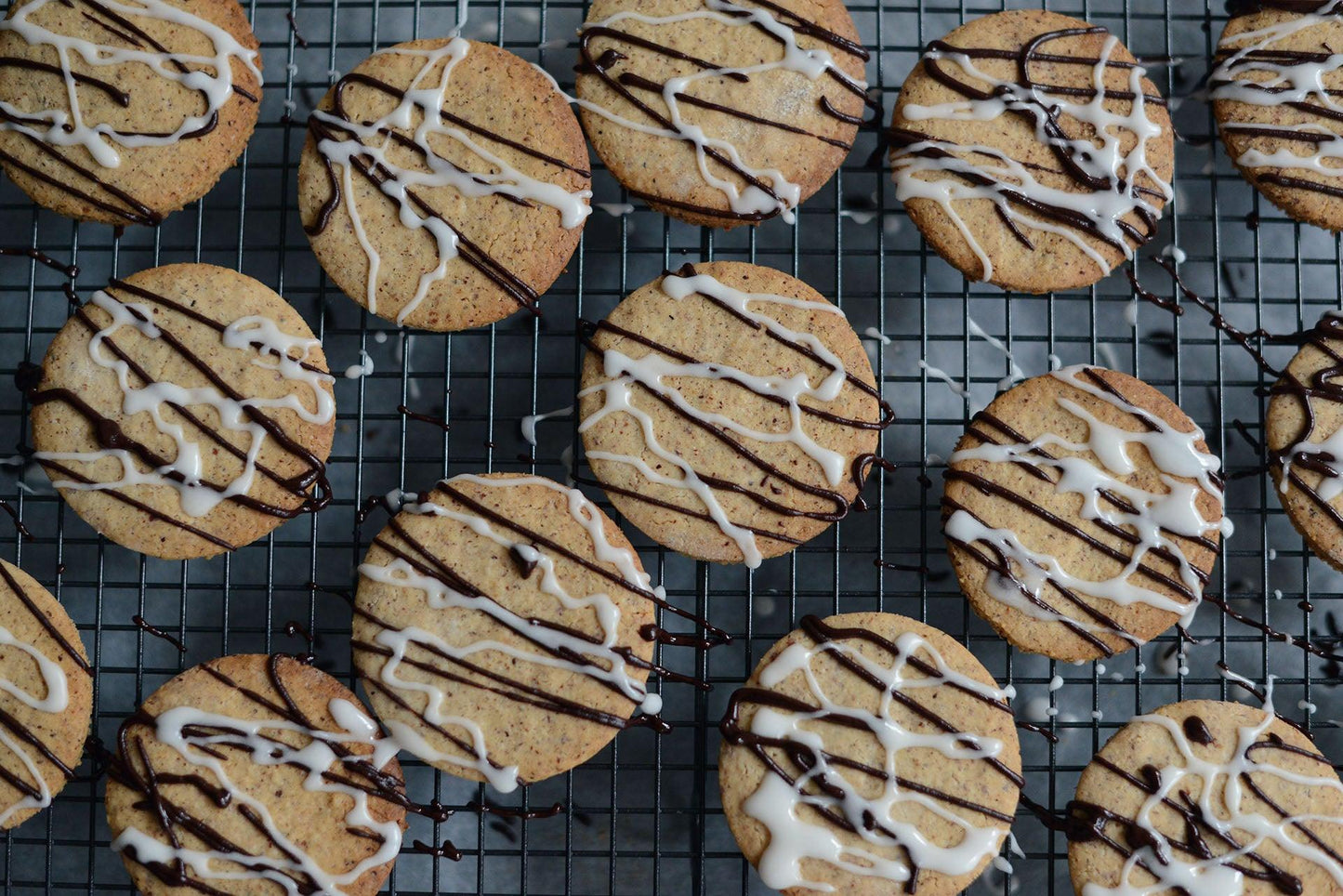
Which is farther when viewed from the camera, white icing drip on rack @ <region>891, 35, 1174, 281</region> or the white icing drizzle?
white icing drip on rack @ <region>891, 35, 1174, 281</region>

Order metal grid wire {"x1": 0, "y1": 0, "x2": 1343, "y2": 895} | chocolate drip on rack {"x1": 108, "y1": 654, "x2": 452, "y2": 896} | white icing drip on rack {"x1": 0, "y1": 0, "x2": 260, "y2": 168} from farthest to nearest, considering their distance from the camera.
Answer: metal grid wire {"x1": 0, "y1": 0, "x2": 1343, "y2": 895} → white icing drip on rack {"x1": 0, "y1": 0, "x2": 260, "y2": 168} → chocolate drip on rack {"x1": 108, "y1": 654, "x2": 452, "y2": 896}

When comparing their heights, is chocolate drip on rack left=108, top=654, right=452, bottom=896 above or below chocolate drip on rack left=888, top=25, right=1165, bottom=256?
below

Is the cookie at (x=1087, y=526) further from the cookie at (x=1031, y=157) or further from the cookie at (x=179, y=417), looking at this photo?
the cookie at (x=179, y=417)

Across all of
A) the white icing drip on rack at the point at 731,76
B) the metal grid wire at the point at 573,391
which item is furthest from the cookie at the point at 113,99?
the white icing drip on rack at the point at 731,76

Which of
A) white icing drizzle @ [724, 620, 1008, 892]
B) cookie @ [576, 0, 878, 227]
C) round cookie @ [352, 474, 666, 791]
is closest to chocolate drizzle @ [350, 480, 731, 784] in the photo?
round cookie @ [352, 474, 666, 791]

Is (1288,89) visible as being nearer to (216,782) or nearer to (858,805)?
(858,805)

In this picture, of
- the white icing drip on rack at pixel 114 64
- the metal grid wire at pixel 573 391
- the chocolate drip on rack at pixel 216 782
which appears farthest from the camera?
the metal grid wire at pixel 573 391

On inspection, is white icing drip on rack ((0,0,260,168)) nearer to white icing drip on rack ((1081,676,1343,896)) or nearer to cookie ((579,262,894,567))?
cookie ((579,262,894,567))

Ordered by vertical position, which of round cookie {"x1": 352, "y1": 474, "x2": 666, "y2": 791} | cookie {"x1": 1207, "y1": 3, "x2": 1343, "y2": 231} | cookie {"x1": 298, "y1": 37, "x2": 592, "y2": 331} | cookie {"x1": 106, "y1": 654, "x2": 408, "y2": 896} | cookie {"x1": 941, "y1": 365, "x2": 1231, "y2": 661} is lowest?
cookie {"x1": 106, "y1": 654, "x2": 408, "y2": 896}
